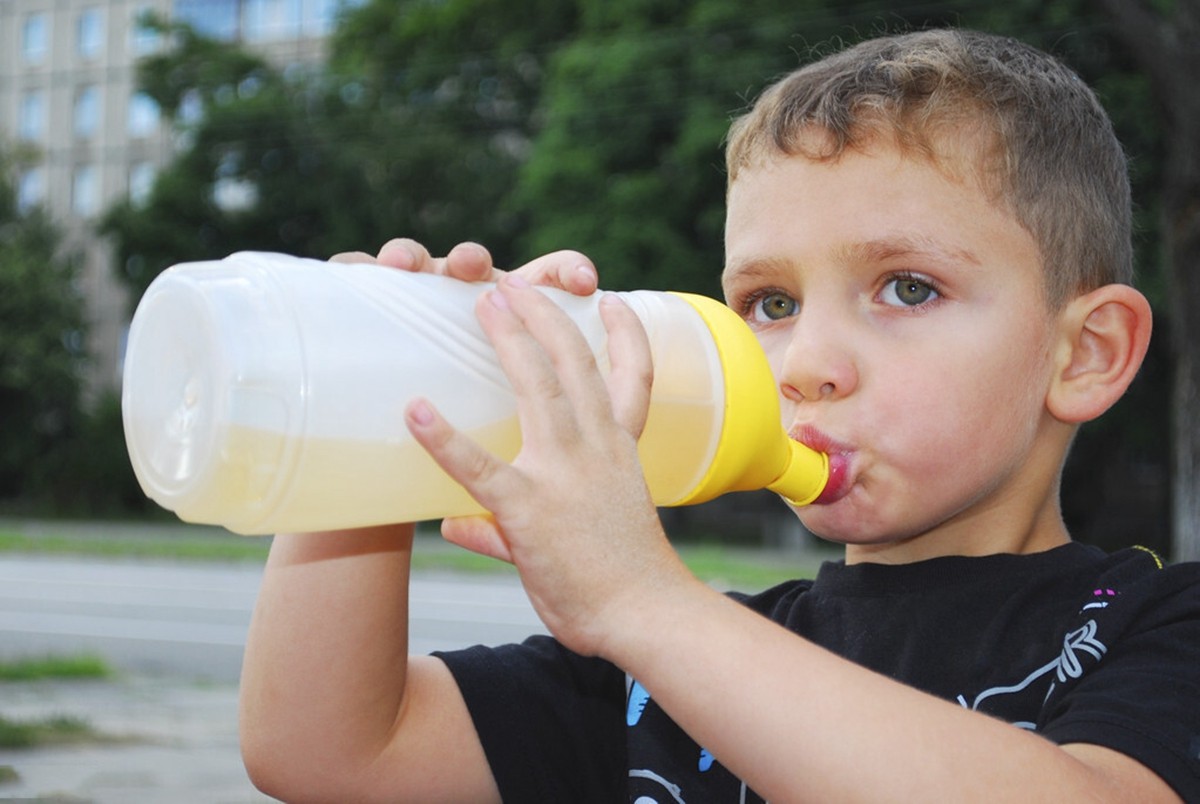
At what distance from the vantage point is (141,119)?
1576 inches

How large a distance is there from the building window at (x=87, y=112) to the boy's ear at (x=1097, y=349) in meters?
42.3

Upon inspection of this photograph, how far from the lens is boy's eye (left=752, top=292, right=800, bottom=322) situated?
64.4 inches

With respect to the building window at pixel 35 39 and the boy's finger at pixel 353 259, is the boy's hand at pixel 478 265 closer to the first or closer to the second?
the boy's finger at pixel 353 259

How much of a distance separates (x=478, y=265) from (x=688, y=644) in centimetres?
50

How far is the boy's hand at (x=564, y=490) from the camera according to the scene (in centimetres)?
109

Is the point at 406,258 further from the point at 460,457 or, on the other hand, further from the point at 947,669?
the point at 947,669

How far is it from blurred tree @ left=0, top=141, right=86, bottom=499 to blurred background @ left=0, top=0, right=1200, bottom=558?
6 cm

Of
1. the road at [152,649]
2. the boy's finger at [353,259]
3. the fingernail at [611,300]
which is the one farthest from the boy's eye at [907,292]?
the road at [152,649]

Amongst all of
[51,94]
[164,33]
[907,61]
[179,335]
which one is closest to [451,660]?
[179,335]

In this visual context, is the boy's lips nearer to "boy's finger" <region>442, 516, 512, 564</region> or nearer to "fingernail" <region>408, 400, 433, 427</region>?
"boy's finger" <region>442, 516, 512, 564</region>

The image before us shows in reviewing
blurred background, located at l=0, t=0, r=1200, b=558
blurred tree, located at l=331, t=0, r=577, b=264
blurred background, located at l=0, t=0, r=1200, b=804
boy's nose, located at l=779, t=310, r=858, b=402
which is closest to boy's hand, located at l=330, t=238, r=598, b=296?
boy's nose, located at l=779, t=310, r=858, b=402

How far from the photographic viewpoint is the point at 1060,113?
1718mm

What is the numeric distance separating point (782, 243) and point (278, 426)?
647mm

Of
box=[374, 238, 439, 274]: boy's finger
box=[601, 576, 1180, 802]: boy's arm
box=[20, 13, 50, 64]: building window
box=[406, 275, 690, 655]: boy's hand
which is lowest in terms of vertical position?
box=[20, 13, 50, 64]: building window
